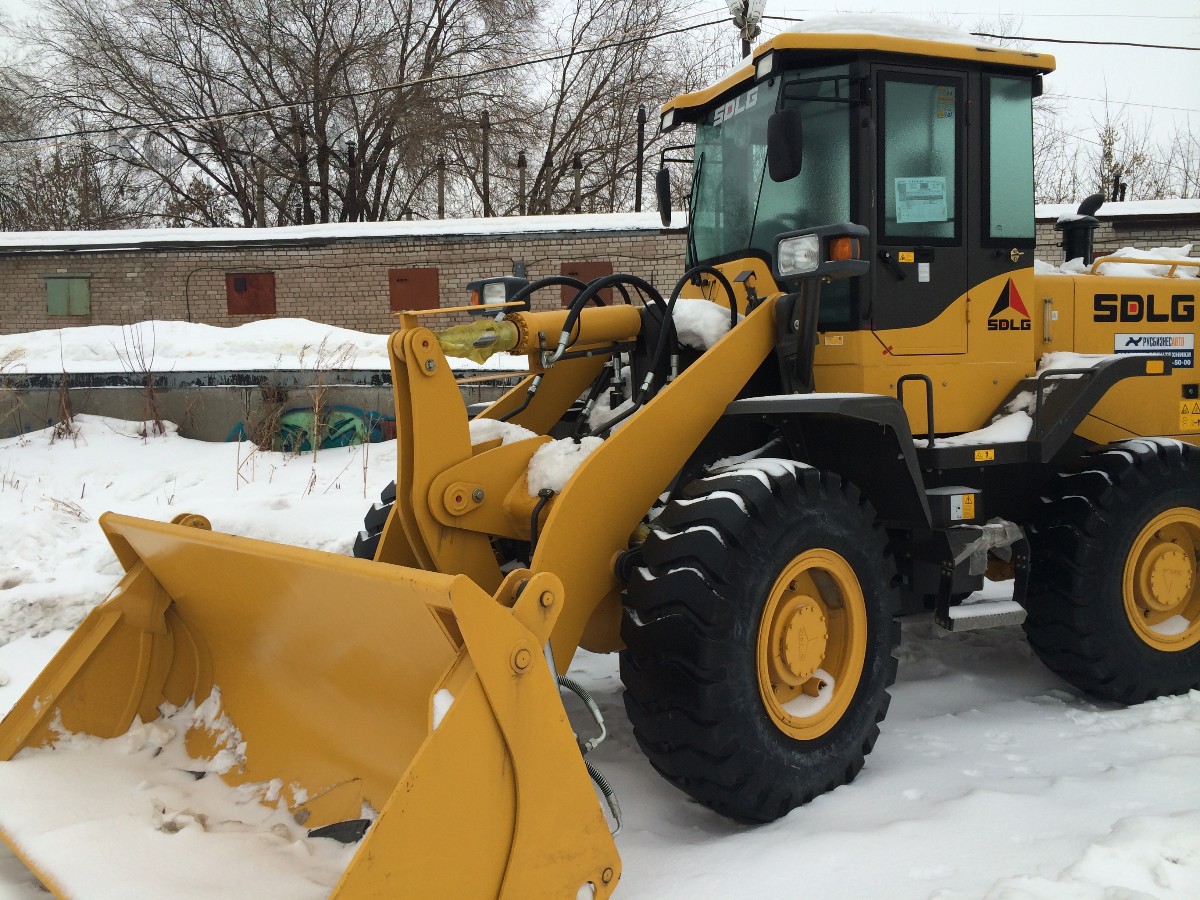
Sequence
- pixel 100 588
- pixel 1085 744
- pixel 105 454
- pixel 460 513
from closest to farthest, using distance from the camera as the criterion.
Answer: pixel 460 513 < pixel 1085 744 < pixel 100 588 < pixel 105 454

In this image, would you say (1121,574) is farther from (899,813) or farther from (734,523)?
(734,523)

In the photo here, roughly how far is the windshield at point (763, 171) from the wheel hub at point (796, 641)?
5.24ft

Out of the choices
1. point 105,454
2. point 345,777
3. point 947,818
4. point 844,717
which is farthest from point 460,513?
point 105,454

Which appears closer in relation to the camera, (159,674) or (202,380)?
(159,674)

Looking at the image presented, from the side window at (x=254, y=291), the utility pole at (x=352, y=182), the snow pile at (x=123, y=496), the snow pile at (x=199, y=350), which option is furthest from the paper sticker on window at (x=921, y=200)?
the utility pole at (x=352, y=182)

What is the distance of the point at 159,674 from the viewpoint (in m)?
3.35

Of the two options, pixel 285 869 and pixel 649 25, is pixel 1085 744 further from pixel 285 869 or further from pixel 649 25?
pixel 649 25

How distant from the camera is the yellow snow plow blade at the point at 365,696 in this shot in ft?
7.11

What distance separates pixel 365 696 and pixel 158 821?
666 millimetres

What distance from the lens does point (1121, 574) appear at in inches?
157

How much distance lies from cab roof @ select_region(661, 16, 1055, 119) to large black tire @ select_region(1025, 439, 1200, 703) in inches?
69.7

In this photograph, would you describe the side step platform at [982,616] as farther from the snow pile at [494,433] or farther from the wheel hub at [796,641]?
the snow pile at [494,433]

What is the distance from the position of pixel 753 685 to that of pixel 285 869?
1431 millimetres

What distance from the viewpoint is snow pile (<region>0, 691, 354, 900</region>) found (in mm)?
2385
